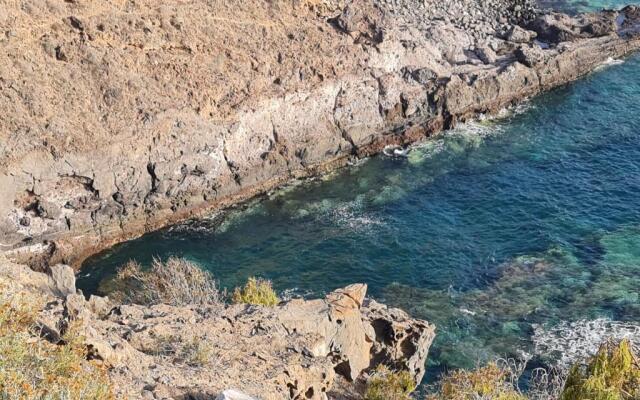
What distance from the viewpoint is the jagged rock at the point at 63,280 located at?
37.2m

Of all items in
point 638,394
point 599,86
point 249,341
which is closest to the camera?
point 638,394

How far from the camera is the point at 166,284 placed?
3928cm

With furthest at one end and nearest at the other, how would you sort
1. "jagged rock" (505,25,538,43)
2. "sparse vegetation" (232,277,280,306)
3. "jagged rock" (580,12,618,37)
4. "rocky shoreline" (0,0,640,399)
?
"jagged rock" (580,12,618,37)
"jagged rock" (505,25,538,43)
"rocky shoreline" (0,0,640,399)
"sparse vegetation" (232,277,280,306)

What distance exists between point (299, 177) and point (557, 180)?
20.1 metres

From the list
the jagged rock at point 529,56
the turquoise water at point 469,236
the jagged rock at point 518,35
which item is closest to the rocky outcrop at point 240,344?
the turquoise water at point 469,236

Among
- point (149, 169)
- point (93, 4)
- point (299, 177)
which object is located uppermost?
point (93, 4)

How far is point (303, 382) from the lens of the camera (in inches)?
905

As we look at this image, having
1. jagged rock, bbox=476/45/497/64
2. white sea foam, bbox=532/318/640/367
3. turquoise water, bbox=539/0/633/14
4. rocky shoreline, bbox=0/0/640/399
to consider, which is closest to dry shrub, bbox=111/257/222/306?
rocky shoreline, bbox=0/0/640/399

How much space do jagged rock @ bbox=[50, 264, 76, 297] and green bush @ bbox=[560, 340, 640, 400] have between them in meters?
26.4

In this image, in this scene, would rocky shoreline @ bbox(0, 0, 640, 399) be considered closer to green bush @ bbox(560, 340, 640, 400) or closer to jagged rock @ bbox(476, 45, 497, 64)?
jagged rock @ bbox(476, 45, 497, 64)

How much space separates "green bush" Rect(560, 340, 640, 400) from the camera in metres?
19.9

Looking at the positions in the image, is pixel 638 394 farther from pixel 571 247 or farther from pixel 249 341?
pixel 571 247

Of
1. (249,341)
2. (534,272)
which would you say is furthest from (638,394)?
(534,272)

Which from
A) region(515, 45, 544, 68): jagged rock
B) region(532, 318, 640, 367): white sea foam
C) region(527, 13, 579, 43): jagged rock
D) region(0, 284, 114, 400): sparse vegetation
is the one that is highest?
region(0, 284, 114, 400): sparse vegetation
